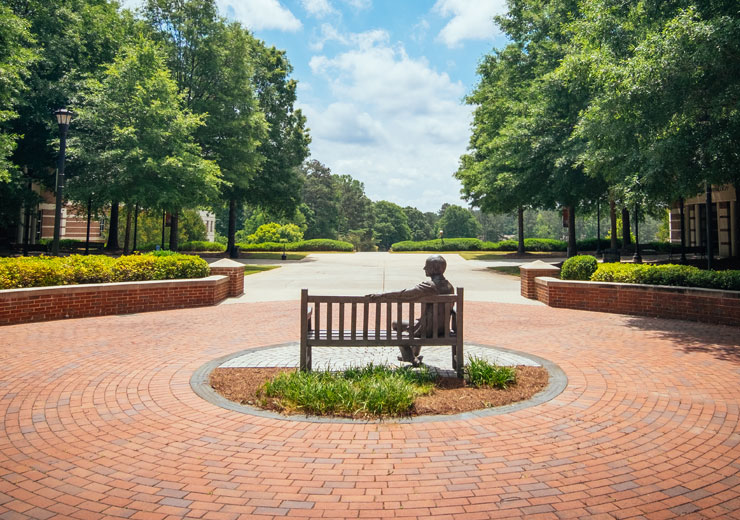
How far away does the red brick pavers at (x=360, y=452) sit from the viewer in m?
2.91

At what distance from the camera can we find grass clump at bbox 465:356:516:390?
17.3ft

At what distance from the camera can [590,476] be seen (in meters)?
3.28

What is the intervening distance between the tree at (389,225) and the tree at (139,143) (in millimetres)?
72127

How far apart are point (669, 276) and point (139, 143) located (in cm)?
2041

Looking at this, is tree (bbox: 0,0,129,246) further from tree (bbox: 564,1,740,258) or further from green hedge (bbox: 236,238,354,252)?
tree (bbox: 564,1,740,258)

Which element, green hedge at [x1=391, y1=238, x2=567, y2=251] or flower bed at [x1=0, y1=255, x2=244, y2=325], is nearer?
flower bed at [x1=0, y1=255, x2=244, y2=325]

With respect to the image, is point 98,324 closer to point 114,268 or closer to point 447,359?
point 114,268

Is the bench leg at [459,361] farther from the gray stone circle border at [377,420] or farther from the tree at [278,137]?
the tree at [278,137]

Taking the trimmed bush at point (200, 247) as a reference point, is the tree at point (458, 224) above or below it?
above

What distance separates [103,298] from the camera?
10.2 metres

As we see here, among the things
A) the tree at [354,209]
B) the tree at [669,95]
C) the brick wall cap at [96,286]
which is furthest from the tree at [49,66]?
the tree at [354,209]

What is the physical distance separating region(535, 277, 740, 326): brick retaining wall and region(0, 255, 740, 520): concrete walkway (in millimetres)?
3669

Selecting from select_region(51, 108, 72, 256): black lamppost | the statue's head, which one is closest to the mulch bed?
the statue's head

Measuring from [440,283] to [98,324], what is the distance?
7.08 meters
